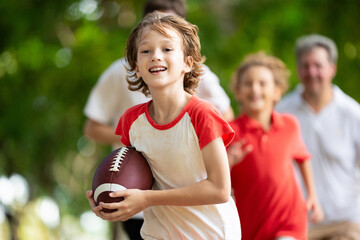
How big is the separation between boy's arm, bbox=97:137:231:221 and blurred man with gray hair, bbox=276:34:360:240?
392 centimetres

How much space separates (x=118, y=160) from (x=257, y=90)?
218cm

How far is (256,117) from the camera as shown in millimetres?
5555

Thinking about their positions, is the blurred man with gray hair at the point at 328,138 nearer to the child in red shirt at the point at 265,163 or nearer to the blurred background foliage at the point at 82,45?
the child in red shirt at the point at 265,163

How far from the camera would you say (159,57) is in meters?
3.45

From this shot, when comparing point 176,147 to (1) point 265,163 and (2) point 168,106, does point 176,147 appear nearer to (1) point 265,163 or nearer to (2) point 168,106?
(2) point 168,106

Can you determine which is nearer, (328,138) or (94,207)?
(94,207)

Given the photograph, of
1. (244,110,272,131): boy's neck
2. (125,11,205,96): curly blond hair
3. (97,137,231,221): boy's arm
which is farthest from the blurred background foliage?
(97,137,231,221): boy's arm

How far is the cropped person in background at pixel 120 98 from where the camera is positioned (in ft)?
16.1

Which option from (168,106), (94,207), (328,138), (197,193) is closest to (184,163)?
(197,193)

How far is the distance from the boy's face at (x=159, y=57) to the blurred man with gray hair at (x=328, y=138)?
13.1 ft

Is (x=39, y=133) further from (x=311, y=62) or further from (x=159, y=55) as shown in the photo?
(x=159, y=55)

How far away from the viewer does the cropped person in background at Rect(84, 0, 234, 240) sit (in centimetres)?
491

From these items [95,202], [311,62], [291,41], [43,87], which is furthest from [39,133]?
[95,202]

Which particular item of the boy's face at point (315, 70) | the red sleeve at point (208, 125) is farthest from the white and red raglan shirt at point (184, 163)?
the boy's face at point (315, 70)
